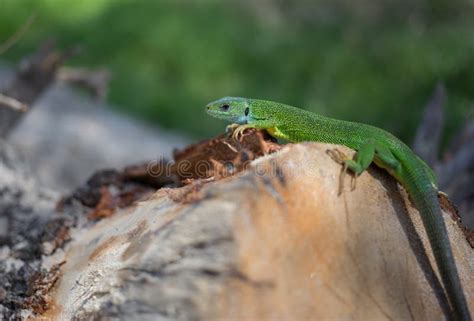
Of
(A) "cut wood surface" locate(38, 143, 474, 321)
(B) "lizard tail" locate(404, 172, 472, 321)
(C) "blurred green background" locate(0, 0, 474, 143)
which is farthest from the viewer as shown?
(C) "blurred green background" locate(0, 0, 474, 143)

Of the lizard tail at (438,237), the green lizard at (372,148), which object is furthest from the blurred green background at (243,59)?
the lizard tail at (438,237)

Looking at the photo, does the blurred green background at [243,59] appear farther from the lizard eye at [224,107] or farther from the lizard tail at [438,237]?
the lizard tail at [438,237]

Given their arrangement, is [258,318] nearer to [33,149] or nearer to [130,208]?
[130,208]

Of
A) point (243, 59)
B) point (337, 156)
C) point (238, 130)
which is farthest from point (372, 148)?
point (243, 59)

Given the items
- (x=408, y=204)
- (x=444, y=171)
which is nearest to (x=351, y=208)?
(x=408, y=204)

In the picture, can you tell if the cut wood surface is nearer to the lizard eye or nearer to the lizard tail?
the lizard tail

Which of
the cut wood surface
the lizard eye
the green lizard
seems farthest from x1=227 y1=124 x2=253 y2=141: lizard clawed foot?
the cut wood surface
